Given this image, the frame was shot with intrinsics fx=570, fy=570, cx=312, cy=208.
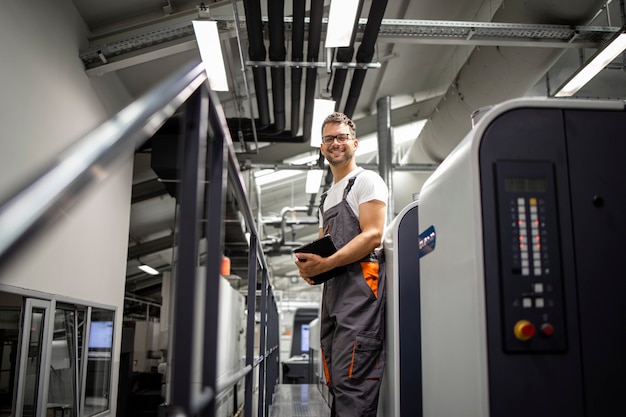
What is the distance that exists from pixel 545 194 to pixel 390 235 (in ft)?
2.85

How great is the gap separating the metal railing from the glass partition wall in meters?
3.07

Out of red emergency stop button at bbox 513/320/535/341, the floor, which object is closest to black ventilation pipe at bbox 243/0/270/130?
the floor

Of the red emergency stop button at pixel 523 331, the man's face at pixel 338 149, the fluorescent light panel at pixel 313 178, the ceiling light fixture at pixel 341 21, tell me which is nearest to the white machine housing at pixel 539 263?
the red emergency stop button at pixel 523 331

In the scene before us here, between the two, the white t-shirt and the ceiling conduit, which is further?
the ceiling conduit

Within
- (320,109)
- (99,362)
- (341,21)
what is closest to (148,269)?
(99,362)

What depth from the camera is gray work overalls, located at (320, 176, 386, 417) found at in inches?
77.3

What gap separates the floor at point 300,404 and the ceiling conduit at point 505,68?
3.16m

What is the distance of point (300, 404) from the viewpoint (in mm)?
4344

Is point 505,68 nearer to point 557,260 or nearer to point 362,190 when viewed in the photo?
point 362,190

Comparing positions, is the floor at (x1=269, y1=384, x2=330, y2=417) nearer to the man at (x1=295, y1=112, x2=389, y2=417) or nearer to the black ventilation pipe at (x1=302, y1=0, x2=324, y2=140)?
the man at (x1=295, y1=112, x2=389, y2=417)

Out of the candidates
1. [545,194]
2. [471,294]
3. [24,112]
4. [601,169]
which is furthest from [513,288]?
[24,112]

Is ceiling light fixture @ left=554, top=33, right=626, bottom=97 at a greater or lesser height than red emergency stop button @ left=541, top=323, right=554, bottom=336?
greater

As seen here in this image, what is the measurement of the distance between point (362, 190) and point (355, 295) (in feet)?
1.31

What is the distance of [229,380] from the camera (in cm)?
139
